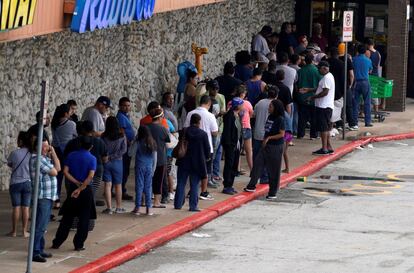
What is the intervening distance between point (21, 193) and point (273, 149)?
542 centimetres

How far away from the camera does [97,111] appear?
1920cm

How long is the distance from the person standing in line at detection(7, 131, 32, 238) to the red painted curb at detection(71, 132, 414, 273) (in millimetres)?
1352

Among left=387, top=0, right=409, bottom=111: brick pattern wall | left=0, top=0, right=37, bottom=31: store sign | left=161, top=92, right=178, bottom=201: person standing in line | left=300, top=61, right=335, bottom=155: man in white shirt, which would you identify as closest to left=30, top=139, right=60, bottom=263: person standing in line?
left=0, top=0, right=37, bottom=31: store sign

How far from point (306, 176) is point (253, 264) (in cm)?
792

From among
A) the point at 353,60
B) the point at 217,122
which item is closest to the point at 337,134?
the point at 353,60

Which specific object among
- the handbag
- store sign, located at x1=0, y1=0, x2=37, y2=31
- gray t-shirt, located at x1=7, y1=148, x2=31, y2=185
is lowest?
gray t-shirt, located at x1=7, y1=148, x2=31, y2=185

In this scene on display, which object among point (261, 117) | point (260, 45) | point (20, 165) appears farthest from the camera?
point (260, 45)

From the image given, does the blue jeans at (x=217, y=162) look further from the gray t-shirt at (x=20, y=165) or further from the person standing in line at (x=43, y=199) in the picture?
the person standing in line at (x=43, y=199)

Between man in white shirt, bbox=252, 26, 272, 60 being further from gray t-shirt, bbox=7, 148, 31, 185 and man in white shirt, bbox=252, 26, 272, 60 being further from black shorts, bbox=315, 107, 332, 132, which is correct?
gray t-shirt, bbox=7, 148, 31, 185

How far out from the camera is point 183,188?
19094 mm

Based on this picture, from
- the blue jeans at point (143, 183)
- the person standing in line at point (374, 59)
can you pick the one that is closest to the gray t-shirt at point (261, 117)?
the blue jeans at point (143, 183)

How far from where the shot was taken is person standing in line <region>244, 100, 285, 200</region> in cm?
2036

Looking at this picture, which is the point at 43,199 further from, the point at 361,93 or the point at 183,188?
the point at 361,93

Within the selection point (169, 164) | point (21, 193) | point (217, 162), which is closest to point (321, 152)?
point (217, 162)
